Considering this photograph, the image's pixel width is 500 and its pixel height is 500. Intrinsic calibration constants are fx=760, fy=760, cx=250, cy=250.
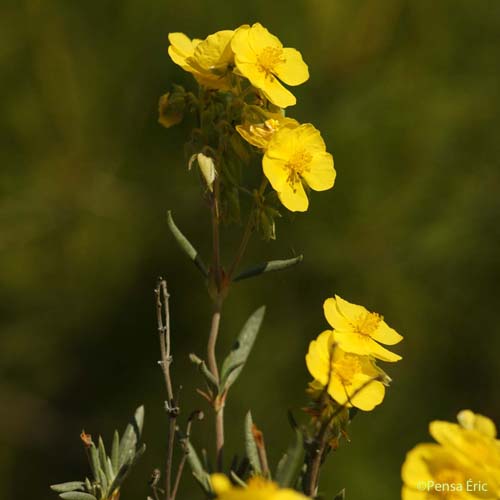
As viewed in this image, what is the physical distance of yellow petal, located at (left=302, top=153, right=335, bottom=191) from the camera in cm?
77

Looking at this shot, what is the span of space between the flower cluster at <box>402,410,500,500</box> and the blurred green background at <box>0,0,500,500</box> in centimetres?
128

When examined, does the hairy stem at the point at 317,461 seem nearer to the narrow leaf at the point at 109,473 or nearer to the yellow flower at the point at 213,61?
the narrow leaf at the point at 109,473

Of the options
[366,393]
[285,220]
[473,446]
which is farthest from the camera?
[285,220]

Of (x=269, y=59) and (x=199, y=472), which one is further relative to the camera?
(x=269, y=59)

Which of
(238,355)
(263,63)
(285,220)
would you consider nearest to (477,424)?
(238,355)

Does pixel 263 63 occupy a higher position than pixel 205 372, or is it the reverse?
pixel 263 63

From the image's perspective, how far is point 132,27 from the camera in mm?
1822

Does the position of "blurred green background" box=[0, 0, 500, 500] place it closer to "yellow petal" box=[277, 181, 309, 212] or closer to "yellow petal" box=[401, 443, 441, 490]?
"yellow petal" box=[277, 181, 309, 212]

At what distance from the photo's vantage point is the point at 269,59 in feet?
2.41

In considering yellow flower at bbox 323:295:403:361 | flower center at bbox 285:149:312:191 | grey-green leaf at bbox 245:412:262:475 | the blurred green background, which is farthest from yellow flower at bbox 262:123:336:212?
the blurred green background

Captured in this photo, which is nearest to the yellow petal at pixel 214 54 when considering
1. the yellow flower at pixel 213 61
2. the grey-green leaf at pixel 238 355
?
the yellow flower at pixel 213 61

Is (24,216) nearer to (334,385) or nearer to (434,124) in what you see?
(434,124)

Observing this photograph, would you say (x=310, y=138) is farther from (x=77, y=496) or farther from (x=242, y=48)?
(x=77, y=496)

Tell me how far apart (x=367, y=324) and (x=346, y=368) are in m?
0.06
